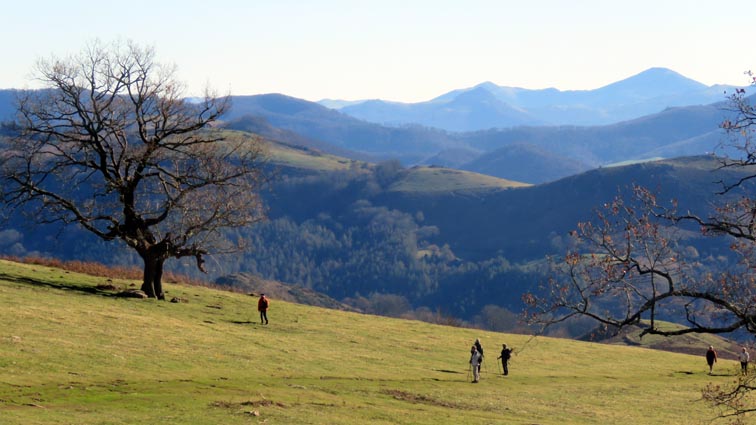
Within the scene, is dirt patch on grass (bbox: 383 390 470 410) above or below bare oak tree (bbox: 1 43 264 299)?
below

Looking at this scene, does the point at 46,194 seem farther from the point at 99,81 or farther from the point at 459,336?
the point at 459,336

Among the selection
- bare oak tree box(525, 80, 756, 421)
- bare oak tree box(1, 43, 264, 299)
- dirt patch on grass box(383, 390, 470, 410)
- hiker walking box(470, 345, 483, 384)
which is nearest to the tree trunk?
bare oak tree box(1, 43, 264, 299)

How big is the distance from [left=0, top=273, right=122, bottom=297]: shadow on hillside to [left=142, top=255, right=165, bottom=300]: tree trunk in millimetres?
2787

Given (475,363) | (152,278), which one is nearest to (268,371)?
(475,363)

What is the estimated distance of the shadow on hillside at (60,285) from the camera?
60.5 meters

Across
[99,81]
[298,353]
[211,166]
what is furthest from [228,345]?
[99,81]

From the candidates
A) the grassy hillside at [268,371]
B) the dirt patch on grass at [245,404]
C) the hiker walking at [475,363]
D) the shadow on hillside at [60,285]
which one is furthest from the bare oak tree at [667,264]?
the shadow on hillside at [60,285]

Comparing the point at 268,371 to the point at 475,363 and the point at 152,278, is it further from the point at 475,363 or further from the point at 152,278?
the point at 152,278

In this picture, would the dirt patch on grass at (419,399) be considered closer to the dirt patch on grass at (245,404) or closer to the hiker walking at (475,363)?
the hiker walking at (475,363)

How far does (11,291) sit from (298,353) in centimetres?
2000

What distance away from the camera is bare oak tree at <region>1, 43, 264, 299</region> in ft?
207

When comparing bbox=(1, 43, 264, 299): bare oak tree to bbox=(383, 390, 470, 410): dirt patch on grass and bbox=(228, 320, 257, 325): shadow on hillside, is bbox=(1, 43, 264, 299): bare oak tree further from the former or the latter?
bbox=(383, 390, 470, 410): dirt patch on grass

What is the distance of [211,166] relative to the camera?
6631cm

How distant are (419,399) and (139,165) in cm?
3286
